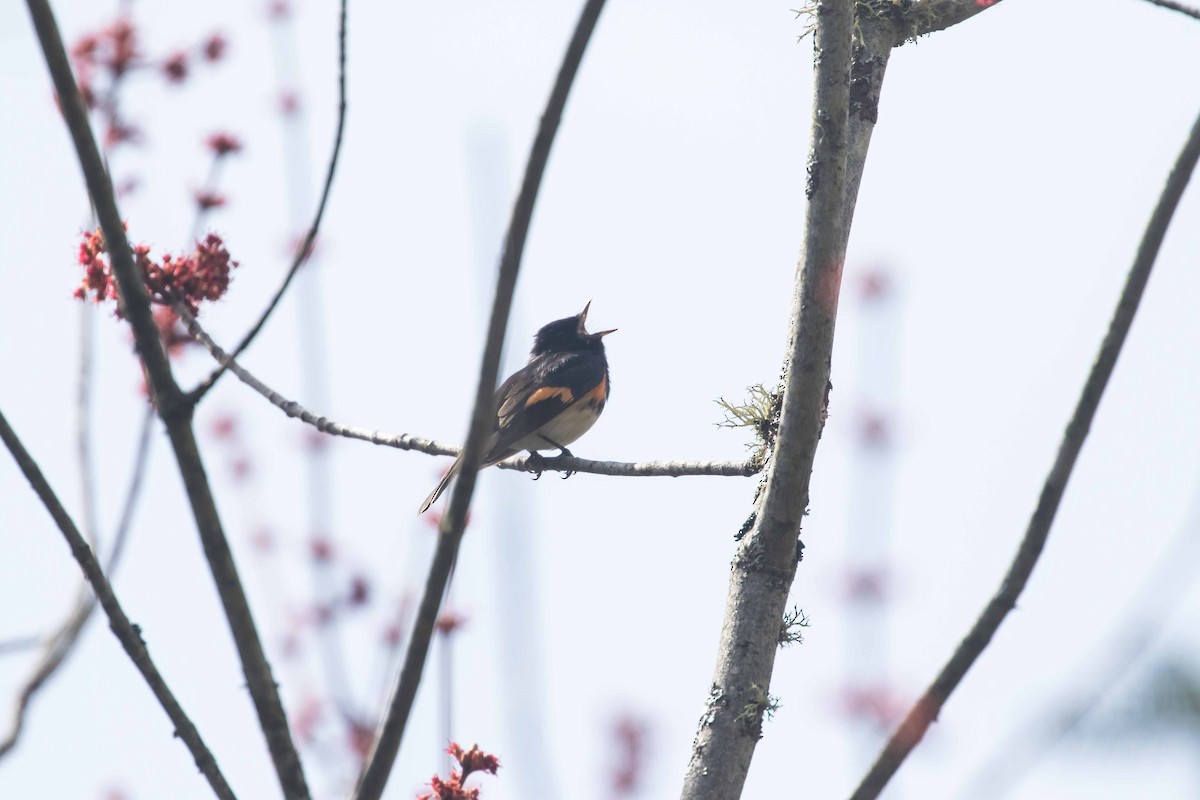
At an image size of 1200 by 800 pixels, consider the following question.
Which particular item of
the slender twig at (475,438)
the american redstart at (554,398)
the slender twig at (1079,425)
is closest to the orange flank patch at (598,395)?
the american redstart at (554,398)

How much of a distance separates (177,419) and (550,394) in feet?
16.9

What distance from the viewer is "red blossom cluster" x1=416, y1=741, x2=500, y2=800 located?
2908mm

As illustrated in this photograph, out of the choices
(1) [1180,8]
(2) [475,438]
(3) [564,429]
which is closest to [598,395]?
(3) [564,429]

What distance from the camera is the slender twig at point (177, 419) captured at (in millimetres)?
1868

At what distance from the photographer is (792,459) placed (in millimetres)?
3189

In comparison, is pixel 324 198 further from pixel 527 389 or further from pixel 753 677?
pixel 527 389

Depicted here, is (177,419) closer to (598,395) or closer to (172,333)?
(172,333)

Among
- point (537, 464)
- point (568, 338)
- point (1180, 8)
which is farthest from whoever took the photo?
point (568, 338)

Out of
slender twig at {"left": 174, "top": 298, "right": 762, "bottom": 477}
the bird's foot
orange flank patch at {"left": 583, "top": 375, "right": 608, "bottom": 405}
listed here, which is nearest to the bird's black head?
orange flank patch at {"left": 583, "top": 375, "right": 608, "bottom": 405}

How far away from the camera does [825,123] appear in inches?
126

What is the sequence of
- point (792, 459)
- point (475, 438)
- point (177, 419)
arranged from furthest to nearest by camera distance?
1. point (792, 459)
2. point (177, 419)
3. point (475, 438)

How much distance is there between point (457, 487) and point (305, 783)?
497mm

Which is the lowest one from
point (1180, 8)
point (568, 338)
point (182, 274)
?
point (1180, 8)

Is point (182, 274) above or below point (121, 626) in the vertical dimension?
above
